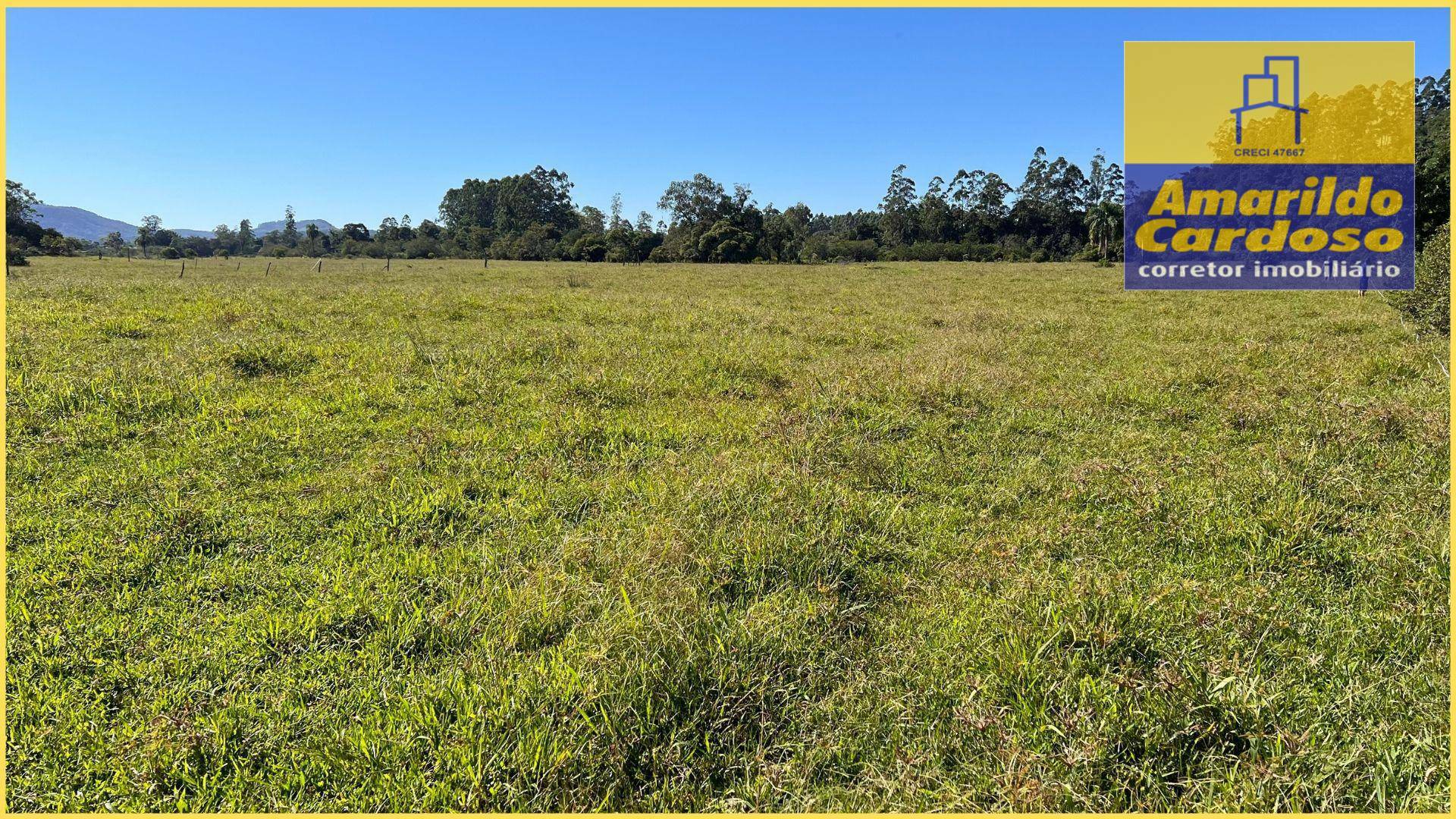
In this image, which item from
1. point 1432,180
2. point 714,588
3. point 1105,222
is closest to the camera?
point 714,588

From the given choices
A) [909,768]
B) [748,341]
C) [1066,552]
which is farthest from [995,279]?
[909,768]

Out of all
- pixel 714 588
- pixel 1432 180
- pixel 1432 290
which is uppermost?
pixel 1432 180

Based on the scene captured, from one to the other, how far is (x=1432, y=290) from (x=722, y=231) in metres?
64.5

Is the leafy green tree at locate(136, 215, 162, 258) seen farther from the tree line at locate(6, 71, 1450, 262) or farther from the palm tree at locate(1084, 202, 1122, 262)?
the palm tree at locate(1084, 202, 1122, 262)

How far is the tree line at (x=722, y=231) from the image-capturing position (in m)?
70.3

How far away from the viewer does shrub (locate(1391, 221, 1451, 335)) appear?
1197cm

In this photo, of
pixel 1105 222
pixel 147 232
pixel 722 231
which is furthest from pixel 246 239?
pixel 1105 222

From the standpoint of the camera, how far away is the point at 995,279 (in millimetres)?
33594

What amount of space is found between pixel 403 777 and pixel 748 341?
410 inches

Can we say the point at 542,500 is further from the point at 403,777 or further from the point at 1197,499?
the point at 1197,499

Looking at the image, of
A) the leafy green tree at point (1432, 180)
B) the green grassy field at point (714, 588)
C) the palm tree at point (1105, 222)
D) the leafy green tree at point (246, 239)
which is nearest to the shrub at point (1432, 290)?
the green grassy field at point (714, 588)

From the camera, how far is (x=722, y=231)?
7300 cm

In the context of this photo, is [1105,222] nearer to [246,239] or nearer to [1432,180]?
[1432,180]

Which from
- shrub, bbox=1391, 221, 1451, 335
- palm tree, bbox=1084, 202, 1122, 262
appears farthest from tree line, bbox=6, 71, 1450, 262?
shrub, bbox=1391, 221, 1451, 335
